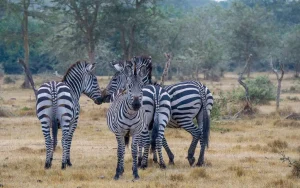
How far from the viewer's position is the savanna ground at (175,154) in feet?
32.9

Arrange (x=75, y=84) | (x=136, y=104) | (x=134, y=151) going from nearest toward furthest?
(x=136, y=104), (x=134, y=151), (x=75, y=84)

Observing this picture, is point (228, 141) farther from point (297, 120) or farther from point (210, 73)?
point (210, 73)

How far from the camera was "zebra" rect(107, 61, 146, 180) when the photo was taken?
9.62 metres

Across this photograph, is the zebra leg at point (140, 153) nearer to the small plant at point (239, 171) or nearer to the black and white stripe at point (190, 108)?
the black and white stripe at point (190, 108)

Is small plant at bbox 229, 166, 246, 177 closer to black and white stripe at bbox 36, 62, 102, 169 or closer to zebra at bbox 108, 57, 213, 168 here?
zebra at bbox 108, 57, 213, 168

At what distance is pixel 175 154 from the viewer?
1362 cm

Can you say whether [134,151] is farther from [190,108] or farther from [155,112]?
[190,108]

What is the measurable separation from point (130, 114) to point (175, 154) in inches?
154

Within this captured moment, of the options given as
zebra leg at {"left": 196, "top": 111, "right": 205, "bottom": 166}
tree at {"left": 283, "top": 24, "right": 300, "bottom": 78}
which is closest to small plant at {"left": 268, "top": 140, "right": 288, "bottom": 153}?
zebra leg at {"left": 196, "top": 111, "right": 205, "bottom": 166}

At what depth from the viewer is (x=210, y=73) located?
168 feet

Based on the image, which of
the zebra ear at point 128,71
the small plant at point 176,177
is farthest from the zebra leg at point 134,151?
the zebra ear at point 128,71

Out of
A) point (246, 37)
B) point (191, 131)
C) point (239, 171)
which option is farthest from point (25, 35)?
point (239, 171)

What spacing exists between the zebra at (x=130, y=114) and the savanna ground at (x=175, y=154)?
55cm

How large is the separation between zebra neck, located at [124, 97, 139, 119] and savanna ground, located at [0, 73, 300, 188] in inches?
44.6
